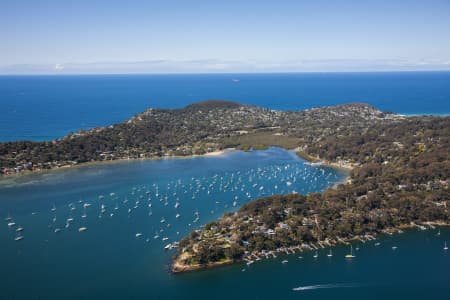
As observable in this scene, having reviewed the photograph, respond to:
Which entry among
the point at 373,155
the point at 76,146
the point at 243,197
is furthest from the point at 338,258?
the point at 76,146

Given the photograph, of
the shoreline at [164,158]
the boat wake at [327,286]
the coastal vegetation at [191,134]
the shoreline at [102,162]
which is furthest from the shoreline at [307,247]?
the coastal vegetation at [191,134]

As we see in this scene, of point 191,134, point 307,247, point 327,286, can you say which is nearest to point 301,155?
point 191,134

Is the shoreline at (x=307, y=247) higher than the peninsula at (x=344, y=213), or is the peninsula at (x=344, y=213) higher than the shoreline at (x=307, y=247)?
the peninsula at (x=344, y=213)

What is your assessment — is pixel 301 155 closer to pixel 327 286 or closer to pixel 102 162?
pixel 102 162

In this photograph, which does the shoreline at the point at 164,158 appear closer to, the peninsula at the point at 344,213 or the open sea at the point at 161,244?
the peninsula at the point at 344,213

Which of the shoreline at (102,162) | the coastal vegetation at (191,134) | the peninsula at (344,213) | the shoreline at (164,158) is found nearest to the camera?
the peninsula at (344,213)

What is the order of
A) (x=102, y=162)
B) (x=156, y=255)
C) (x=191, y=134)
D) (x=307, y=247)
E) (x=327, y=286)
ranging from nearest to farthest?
(x=327, y=286), (x=156, y=255), (x=307, y=247), (x=102, y=162), (x=191, y=134)

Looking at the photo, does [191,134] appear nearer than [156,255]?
No

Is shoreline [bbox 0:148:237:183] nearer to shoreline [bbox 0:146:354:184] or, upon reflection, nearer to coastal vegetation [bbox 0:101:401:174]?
shoreline [bbox 0:146:354:184]
